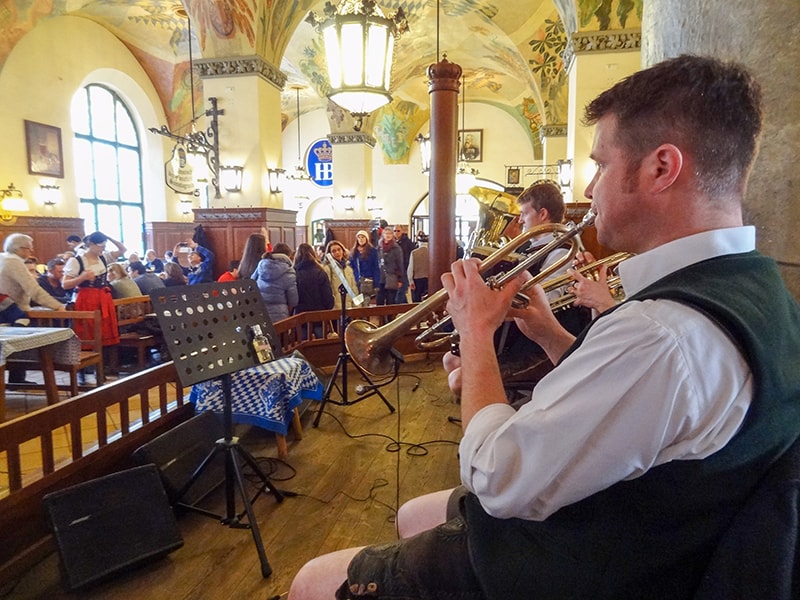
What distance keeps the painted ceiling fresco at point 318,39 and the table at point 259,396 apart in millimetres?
5746

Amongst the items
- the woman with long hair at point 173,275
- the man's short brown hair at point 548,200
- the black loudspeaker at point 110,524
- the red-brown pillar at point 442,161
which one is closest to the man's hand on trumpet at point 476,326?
the man's short brown hair at point 548,200

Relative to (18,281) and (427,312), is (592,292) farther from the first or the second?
(18,281)

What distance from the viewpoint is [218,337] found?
7.79ft

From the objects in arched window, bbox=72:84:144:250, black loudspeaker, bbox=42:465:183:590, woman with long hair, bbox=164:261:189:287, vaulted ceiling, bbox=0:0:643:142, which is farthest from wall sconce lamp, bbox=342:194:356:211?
black loudspeaker, bbox=42:465:183:590

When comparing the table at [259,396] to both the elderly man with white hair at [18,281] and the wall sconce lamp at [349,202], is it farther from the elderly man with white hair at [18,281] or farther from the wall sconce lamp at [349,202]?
the wall sconce lamp at [349,202]

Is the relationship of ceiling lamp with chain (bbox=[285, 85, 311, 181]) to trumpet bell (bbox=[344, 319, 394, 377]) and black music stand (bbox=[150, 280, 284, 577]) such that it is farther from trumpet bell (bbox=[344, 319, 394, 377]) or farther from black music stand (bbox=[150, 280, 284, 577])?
trumpet bell (bbox=[344, 319, 394, 377])

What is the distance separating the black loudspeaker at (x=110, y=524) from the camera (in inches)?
85.1

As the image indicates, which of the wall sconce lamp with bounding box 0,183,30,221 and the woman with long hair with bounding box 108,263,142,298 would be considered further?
the wall sconce lamp with bounding box 0,183,30,221

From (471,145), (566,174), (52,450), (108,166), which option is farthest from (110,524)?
(471,145)

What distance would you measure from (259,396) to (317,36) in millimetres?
10038

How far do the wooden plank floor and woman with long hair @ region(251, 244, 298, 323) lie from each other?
1.09m

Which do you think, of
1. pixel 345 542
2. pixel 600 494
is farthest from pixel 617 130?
pixel 345 542

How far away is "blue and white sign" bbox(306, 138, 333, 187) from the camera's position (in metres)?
18.5

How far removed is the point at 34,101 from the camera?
968 cm
